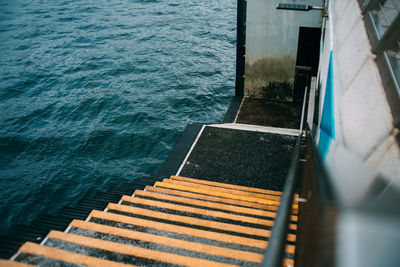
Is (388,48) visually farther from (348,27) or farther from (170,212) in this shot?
(170,212)

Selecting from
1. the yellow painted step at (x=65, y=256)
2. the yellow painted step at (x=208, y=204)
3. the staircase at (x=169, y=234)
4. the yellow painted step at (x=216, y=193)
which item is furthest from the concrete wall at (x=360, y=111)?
the yellow painted step at (x=216, y=193)

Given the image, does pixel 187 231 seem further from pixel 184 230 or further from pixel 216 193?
pixel 216 193

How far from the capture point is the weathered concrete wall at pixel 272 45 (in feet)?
33.0

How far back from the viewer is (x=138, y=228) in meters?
4.20

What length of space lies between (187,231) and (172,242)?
1.20ft

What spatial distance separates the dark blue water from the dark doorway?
321 cm

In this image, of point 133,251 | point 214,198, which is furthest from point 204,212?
point 133,251

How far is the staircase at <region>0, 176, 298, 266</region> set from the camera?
323cm

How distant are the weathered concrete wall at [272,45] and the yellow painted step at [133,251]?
8766 mm

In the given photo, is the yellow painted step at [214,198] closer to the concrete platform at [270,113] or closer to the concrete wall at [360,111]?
the concrete wall at [360,111]

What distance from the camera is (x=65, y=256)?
311 centimetres

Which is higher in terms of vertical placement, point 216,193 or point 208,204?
point 208,204

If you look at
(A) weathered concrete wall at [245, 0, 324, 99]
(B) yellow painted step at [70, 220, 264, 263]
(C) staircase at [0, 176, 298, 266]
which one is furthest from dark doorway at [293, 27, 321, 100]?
(B) yellow painted step at [70, 220, 264, 263]

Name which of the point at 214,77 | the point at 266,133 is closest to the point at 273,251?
the point at 266,133
